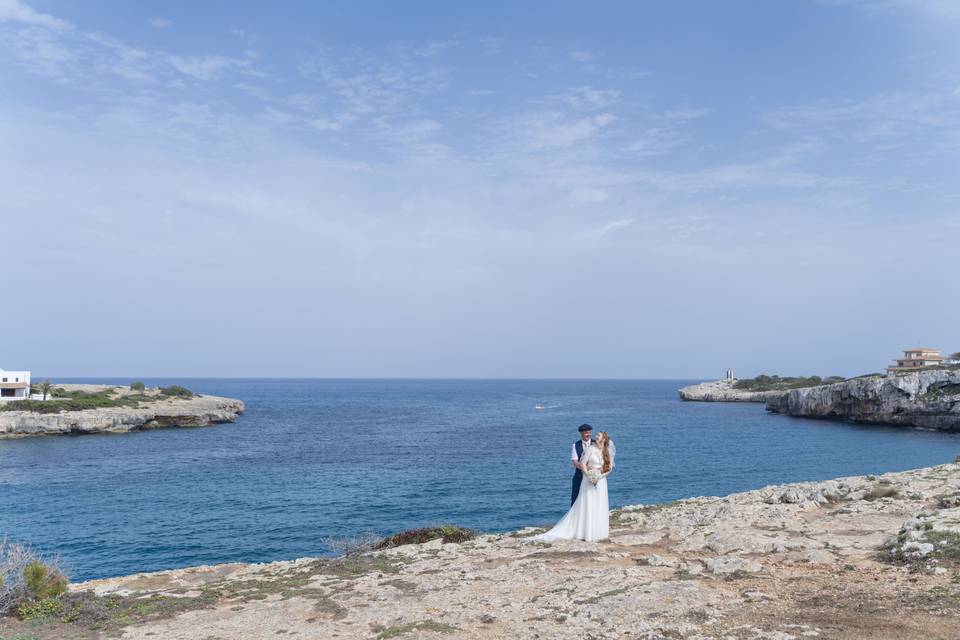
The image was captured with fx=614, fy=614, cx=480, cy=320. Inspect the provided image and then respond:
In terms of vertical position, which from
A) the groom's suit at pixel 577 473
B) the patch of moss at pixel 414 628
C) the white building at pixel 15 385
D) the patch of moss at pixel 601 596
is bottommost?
the white building at pixel 15 385

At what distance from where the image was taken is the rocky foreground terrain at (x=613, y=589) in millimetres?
10086

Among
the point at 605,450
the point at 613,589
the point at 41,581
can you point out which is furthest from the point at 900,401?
the point at 41,581

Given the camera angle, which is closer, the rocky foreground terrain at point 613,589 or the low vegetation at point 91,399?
the rocky foreground terrain at point 613,589

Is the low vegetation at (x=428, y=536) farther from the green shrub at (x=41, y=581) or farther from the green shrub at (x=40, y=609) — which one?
the green shrub at (x=40, y=609)

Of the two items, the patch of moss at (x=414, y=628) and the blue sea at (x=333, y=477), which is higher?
the patch of moss at (x=414, y=628)

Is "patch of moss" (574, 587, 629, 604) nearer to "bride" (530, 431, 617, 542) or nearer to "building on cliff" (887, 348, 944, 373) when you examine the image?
"bride" (530, 431, 617, 542)

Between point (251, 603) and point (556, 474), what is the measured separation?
40948 millimetres

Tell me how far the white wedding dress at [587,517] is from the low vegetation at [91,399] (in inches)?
3851

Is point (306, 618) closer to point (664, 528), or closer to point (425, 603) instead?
point (425, 603)

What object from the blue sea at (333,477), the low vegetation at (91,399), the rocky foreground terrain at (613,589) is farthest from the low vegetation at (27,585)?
the low vegetation at (91,399)

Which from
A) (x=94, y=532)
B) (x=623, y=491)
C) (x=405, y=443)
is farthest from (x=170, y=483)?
(x=623, y=491)

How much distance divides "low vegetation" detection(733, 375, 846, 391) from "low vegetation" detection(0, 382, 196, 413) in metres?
149

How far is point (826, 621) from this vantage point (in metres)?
9.69

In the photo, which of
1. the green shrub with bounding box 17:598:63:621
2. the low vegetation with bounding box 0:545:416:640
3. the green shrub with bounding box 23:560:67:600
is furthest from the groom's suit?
the green shrub with bounding box 23:560:67:600
